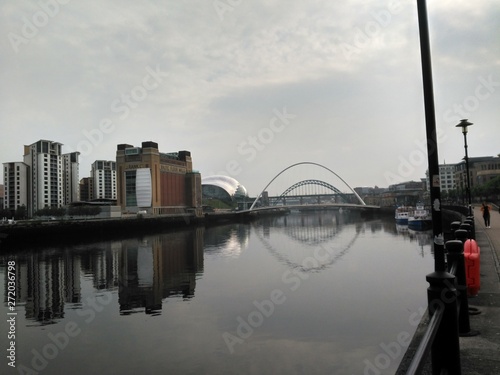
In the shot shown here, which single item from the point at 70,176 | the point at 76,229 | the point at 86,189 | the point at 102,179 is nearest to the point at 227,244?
the point at 76,229

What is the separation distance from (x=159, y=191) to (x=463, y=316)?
104243mm

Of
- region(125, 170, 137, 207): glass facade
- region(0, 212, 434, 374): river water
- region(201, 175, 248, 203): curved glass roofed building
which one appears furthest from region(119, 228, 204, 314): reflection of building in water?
region(201, 175, 248, 203): curved glass roofed building

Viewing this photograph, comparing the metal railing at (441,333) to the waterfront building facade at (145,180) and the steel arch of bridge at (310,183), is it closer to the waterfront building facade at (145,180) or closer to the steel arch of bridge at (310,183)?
the waterfront building facade at (145,180)

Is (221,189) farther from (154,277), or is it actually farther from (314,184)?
(154,277)

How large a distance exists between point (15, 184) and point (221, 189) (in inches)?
3343

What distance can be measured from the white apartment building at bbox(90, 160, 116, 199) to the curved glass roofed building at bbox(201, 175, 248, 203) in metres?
40.8

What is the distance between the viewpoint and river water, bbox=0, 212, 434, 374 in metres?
11.2

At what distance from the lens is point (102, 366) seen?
1110cm

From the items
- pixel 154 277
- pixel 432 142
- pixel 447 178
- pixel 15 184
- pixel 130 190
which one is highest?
pixel 447 178

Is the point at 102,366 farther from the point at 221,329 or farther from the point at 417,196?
the point at 417,196

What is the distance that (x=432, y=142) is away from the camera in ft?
14.5

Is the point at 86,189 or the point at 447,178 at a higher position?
the point at 447,178

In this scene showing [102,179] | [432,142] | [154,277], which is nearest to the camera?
[432,142]

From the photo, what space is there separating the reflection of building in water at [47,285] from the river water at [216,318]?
0.09 meters
